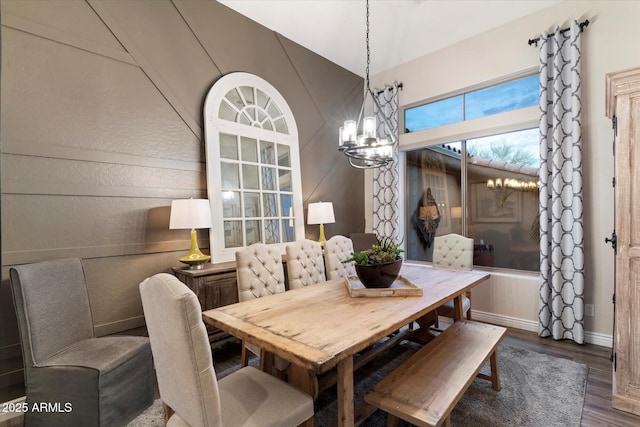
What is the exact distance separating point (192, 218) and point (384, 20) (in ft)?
9.87

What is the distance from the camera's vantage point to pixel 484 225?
4238 mm

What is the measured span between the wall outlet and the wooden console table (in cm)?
340

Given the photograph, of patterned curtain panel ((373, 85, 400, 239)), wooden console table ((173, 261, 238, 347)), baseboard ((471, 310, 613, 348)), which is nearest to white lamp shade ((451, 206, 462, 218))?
patterned curtain panel ((373, 85, 400, 239))

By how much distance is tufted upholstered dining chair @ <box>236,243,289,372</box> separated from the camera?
2498mm

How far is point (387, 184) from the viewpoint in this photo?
4.85 m

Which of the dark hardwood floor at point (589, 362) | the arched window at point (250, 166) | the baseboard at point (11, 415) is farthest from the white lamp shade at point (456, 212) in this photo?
the baseboard at point (11, 415)

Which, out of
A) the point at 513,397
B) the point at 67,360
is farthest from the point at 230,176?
the point at 513,397

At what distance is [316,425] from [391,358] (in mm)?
1084

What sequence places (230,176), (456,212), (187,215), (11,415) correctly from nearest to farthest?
(11,415)
(187,215)
(230,176)
(456,212)

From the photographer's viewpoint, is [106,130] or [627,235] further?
[106,130]

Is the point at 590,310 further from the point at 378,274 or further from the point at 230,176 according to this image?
the point at 230,176

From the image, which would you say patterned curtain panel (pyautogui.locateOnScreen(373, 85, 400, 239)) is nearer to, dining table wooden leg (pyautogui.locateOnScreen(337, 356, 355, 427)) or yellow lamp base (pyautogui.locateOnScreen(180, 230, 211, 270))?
yellow lamp base (pyautogui.locateOnScreen(180, 230, 211, 270))

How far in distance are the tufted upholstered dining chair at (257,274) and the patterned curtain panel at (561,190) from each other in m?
2.75

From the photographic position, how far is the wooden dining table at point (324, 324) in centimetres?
158
